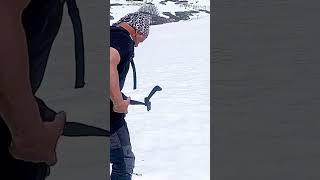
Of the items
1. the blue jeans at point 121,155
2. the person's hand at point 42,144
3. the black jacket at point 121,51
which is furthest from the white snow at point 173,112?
the person's hand at point 42,144

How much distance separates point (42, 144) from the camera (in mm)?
2658

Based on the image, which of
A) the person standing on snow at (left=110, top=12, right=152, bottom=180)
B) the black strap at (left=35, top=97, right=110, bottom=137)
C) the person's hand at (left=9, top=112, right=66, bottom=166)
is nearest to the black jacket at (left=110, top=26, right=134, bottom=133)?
the person standing on snow at (left=110, top=12, right=152, bottom=180)

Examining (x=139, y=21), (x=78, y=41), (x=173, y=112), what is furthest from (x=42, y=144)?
(x=173, y=112)

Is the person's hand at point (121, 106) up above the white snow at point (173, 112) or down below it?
above

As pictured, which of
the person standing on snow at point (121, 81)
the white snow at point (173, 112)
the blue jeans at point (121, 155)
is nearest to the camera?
the person standing on snow at point (121, 81)

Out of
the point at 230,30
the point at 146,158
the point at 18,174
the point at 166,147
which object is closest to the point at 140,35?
the point at 230,30

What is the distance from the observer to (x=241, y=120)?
2.82 metres

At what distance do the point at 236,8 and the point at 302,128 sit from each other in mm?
575

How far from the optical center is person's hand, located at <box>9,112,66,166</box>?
8.57ft

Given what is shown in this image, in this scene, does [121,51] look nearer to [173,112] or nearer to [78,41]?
[78,41]

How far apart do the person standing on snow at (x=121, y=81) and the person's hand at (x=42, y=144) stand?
91 centimetres

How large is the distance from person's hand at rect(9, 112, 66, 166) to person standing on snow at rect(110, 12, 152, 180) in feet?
2.98

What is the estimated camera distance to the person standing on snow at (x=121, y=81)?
3672mm

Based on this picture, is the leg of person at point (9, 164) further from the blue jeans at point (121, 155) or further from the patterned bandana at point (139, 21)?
the patterned bandana at point (139, 21)
